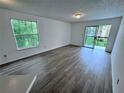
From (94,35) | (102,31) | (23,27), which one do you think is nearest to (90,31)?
(94,35)

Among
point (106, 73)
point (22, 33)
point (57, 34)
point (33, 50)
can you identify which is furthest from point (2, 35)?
point (106, 73)

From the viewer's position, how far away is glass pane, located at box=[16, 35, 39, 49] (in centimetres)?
370

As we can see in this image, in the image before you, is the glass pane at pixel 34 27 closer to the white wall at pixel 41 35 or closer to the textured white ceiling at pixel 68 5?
the white wall at pixel 41 35

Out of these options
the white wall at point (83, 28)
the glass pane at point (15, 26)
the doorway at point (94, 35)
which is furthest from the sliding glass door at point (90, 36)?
the glass pane at point (15, 26)

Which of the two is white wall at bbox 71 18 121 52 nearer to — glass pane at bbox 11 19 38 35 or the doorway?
the doorway

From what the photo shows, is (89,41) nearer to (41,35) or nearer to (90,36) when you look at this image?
(90,36)

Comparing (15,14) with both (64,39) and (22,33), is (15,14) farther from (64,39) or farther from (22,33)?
(64,39)

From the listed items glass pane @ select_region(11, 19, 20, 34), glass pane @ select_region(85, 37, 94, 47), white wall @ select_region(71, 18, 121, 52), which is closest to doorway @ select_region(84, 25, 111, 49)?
glass pane @ select_region(85, 37, 94, 47)

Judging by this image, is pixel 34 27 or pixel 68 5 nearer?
pixel 68 5

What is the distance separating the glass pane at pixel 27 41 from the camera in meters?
3.70

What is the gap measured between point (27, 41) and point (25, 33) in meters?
0.44

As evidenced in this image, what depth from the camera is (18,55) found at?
143 inches

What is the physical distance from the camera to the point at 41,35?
4621 mm

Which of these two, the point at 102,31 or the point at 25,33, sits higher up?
the point at 102,31
